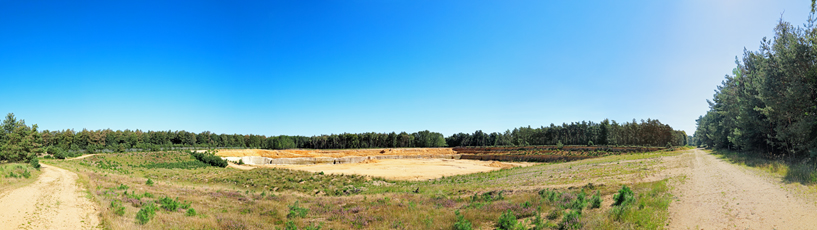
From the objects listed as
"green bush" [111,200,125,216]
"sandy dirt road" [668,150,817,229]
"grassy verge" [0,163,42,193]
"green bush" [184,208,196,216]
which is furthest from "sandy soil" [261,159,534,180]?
"grassy verge" [0,163,42,193]

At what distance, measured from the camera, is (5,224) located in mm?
11891

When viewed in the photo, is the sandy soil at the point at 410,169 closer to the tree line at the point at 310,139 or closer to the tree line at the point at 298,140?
the tree line at the point at 310,139

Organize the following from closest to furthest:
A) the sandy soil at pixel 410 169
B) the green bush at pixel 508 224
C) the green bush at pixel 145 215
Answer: the green bush at pixel 508 224, the green bush at pixel 145 215, the sandy soil at pixel 410 169

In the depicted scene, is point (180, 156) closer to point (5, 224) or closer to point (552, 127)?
point (5, 224)

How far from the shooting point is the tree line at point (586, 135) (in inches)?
4102

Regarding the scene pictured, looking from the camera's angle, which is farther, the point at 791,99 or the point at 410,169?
the point at 410,169

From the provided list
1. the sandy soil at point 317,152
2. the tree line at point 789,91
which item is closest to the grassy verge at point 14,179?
the tree line at point 789,91

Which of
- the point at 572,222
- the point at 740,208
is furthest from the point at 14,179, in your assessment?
the point at 740,208

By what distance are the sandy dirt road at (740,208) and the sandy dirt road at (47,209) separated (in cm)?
2162

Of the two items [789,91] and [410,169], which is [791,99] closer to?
[789,91]

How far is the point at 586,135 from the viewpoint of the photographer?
121312 mm

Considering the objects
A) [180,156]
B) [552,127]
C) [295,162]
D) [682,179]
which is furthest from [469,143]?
[682,179]

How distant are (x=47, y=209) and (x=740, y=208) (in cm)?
2766

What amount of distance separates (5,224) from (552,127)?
138443mm
